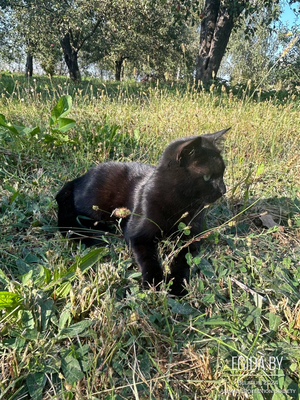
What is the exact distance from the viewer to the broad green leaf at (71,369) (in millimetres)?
984

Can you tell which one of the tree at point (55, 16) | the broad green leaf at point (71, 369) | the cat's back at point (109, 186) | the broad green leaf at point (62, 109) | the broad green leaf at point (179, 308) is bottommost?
the broad green leaf at point (71, 369)

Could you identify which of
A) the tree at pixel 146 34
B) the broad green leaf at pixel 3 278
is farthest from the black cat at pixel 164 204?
the tree at pixel 146 34

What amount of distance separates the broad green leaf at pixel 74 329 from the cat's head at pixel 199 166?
95cm

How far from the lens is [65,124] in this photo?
102 inches

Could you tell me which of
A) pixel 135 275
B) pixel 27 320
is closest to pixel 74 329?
pixel 27 320

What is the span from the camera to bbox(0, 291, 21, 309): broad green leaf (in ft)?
3.55

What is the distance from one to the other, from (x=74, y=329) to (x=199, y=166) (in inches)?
44.0

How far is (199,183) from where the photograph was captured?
1730 millimetres

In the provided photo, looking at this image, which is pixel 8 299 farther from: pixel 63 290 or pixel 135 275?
pixel 135 275

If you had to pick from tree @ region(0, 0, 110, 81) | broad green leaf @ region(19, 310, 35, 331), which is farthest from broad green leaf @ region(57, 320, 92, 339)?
tree @ region(0, 0, 110, 81)

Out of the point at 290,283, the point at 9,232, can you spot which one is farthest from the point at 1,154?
the point at 290,283

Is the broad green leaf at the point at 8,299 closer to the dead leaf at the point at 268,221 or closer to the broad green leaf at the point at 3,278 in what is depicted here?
the broad green leaf at the point at 3,278

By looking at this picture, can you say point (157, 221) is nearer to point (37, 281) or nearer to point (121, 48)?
point (37, 281)

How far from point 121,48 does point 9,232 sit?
14.4m
